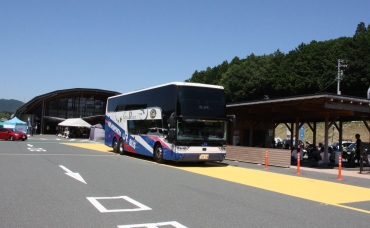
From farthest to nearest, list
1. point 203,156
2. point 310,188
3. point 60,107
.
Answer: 1. point 60,107
2. point 203,156
3. point 310,188

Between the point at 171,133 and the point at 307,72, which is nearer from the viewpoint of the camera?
the point at 171,133

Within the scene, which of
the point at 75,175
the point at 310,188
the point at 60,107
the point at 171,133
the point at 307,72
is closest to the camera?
the point at 310,188

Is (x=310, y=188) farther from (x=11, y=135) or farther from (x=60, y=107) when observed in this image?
(x=60, y=107)

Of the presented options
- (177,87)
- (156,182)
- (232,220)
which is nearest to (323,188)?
(156,182)

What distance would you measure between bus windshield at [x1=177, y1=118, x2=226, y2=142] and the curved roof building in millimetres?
52042

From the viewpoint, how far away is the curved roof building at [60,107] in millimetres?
68150

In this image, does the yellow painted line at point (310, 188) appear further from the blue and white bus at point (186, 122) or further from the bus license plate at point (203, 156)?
the blue and white bus at point (186, 122)

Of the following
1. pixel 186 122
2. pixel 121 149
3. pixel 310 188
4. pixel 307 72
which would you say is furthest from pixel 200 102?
pixel 307 72

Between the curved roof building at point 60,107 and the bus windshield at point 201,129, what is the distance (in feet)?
171

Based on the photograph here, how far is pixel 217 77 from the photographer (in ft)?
297

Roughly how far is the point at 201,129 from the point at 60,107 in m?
60.8

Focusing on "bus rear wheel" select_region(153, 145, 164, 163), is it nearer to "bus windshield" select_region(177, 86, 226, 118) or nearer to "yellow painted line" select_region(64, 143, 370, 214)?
"bus windshield" select_region(177, 86, 226, 118)

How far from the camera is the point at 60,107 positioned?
2874 inches

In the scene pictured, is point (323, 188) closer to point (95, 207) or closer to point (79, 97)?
point (95, 207)
